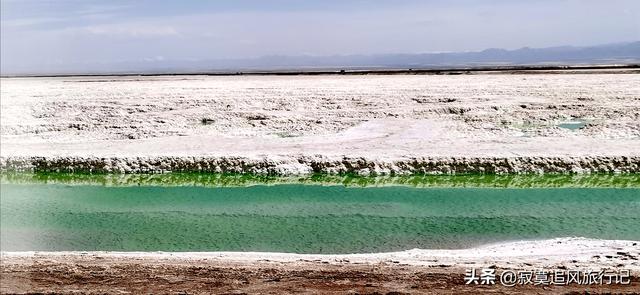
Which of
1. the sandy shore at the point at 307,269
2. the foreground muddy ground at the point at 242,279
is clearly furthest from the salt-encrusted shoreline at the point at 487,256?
the foreground muddy ground at the point at 242,279

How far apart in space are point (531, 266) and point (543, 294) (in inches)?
45.6

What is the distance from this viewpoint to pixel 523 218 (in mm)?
10836

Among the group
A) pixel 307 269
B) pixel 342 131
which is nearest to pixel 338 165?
pixel 342 131

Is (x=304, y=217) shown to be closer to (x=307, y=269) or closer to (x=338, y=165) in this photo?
(x=307, y=269)

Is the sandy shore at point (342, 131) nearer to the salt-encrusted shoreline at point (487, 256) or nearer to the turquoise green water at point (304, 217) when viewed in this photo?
the turquoise green water at point (304, 217)

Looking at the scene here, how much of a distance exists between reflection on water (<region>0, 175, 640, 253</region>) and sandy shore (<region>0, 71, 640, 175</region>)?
47.6 inches

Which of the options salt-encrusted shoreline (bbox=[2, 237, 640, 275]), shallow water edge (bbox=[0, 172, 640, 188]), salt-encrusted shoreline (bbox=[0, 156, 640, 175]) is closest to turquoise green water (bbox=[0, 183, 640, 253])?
shallow water edge (bbox=[0, 172, 640, 188])

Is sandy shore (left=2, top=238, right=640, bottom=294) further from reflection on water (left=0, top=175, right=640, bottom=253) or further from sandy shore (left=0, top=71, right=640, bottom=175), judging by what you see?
sandy shore (left=0, top=71, right=640, bottom=175)

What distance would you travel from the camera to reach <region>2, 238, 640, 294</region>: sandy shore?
7.06 meters

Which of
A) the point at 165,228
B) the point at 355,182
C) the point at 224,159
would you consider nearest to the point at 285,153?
the point at 224,159

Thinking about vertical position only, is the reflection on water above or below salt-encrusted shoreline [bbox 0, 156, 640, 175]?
below

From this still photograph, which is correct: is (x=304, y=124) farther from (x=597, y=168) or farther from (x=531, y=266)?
(x=531, y=266)

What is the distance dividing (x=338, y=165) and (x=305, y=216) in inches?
150

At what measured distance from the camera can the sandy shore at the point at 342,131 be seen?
15.0 meters
